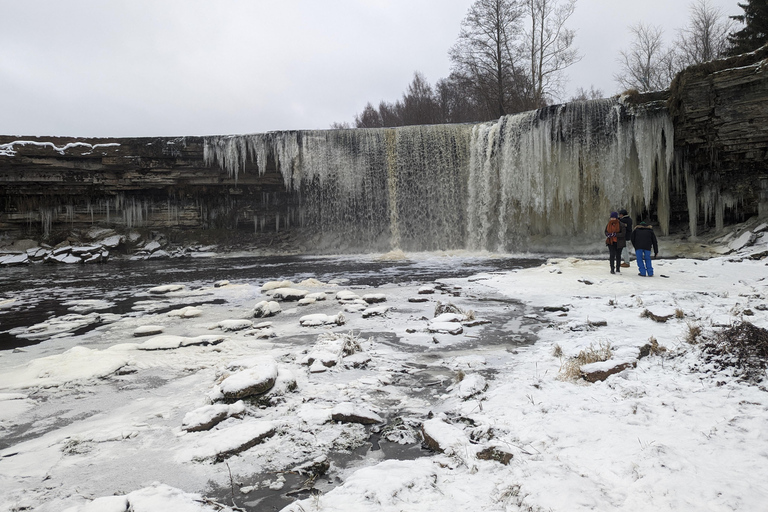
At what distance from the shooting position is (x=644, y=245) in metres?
9.37

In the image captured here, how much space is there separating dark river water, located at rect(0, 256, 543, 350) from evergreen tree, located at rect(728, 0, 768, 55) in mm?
17398

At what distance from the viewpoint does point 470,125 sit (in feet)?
67.5

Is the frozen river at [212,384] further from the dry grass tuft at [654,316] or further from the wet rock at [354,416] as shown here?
the dry grass tuft at [654,316]

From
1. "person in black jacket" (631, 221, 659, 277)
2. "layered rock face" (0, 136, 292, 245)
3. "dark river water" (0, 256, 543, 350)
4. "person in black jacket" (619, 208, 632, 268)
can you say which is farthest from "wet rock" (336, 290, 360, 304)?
"layered rock face" (0, 136, 292, 245)

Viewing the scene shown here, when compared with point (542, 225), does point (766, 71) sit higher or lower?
higher

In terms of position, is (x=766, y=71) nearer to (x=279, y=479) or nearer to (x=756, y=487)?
(x=756, y=487)

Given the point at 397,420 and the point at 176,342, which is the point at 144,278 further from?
the point at 397,420

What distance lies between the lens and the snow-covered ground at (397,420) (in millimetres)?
2344

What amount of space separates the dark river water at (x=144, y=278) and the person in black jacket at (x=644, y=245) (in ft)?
14.7

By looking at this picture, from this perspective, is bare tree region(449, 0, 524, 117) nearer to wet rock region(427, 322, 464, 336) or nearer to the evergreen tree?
the evergreen tree

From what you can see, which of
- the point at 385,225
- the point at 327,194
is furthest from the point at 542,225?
the point at 327,194

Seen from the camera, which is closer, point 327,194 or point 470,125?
point 470,125

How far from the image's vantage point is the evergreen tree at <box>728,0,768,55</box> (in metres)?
20.5

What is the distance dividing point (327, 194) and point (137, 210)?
1141 cm
